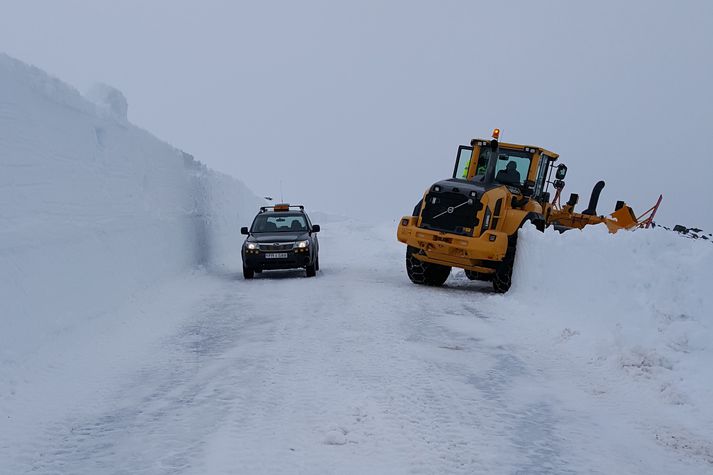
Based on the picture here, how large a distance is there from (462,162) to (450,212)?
2409 mm

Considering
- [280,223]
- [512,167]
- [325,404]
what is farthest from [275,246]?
[325,404]

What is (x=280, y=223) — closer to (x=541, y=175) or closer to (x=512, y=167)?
(x=512, y=167)

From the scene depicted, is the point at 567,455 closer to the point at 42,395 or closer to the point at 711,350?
the point at 711,350

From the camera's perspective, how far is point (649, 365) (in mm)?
6410

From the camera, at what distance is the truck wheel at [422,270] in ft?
44.2

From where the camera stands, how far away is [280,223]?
16125 millimetres

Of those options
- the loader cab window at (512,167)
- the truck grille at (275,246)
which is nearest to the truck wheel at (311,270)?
the truck grille at (275,246)

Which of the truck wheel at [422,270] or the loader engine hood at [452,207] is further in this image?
the truck wheel at [422,270]

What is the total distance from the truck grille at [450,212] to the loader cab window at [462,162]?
1.83 metres

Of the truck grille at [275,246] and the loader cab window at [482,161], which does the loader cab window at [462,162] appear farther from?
the truck grille at [275,246]

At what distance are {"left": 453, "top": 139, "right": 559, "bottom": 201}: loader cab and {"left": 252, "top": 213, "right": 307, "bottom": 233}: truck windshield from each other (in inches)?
162

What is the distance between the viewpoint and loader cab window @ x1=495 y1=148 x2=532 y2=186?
1389cm

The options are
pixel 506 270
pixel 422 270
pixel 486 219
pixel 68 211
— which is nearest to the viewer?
pixel 68 211

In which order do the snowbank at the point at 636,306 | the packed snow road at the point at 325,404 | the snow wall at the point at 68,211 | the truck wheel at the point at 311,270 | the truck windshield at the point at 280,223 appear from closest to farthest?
1. the packed snow road at the point at 325,404
2. the snowbank at the point at 636,306
3. the snow wall at the point at 68,211
4. the truck wheel at the point at 311,270
5. the truck windshield at the point at 280,223
